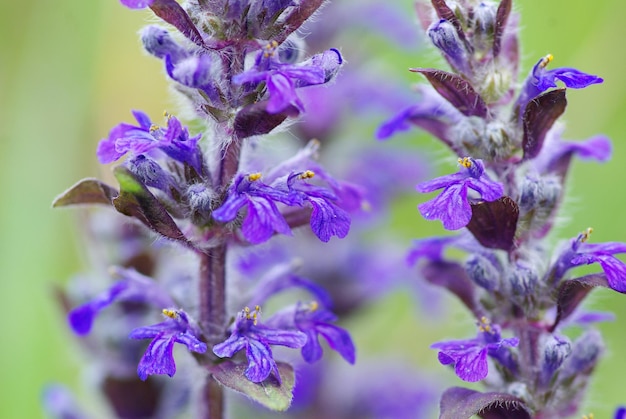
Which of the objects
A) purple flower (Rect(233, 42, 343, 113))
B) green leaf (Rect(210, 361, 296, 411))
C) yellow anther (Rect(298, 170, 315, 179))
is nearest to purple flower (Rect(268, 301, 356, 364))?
green leaf (Rect(210, 361, 296, 411))

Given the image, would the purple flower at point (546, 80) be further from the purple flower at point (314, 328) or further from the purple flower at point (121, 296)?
the purple flower at point (121, 296)

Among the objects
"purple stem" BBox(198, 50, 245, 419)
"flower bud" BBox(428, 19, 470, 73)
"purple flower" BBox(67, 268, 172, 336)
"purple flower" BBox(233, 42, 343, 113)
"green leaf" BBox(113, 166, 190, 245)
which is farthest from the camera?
"purple flower" BBox(67, 268, 172, 336)

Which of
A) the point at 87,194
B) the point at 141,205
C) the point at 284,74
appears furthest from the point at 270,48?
the point at 87,194

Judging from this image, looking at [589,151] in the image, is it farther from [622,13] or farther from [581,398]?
[622,13]

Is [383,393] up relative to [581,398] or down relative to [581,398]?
down

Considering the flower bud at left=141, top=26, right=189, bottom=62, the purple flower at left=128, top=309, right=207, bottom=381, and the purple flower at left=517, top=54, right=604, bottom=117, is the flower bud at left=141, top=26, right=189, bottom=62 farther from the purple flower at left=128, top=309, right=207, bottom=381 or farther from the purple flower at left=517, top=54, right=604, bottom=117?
the purple flower at left=517, top=54, right=604, bottom=117

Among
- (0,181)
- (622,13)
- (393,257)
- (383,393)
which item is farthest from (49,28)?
(622,13)

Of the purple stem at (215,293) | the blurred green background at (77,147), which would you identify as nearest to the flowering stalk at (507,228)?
the purple stem at (215,293)

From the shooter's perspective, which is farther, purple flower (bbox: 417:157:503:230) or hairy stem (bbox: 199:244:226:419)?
hairy stem (bbox: 199:244:226:419)

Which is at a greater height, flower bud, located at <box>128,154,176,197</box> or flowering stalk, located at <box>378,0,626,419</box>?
flower bud, located at <box>128,154,176,197</box>
